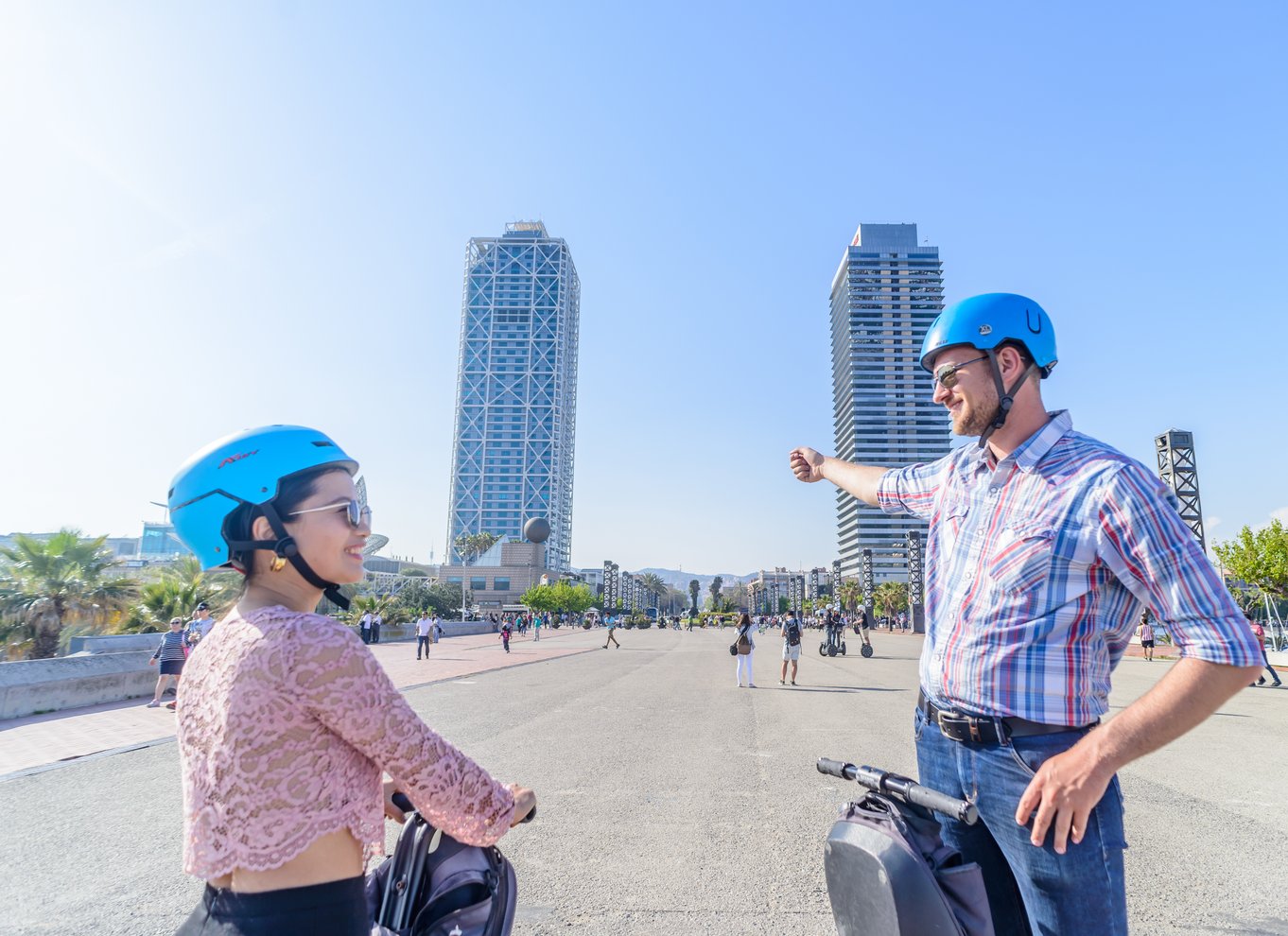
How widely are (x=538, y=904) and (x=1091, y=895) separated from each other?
2.94 meters

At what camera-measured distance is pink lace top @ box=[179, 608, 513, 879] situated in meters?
1.36

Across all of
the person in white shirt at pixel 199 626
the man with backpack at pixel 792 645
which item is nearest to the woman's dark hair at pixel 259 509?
the person in white shirt at pixel 199 626

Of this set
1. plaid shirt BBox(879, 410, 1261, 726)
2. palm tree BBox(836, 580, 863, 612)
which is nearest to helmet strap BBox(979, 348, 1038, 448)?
plaid shirt BBox(879, 410, 1261, 726)

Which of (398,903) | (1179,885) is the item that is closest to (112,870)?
(398,903)

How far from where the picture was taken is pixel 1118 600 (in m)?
1.72

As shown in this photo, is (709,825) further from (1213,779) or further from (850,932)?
(1213,779)

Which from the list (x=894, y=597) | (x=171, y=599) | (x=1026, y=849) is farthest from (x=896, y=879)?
(x=894, y=597)

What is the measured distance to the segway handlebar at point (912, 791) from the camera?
163cm

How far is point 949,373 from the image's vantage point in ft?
6.88

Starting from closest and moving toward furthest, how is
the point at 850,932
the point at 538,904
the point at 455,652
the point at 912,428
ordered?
1. the point at 850,932
2. the point at 538,904
3. the point at 455,652
4. the point at 912,428

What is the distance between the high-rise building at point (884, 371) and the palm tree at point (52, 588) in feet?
516

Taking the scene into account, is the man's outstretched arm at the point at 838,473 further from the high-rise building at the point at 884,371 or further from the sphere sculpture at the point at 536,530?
the high-rise building at the point at 884,371

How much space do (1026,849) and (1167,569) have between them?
740 millimetres

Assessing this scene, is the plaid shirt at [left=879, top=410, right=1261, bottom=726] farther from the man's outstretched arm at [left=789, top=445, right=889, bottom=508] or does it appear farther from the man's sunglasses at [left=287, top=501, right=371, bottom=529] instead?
the man's sunglasses at [left=287, top=501, right=371, bottom=529]
